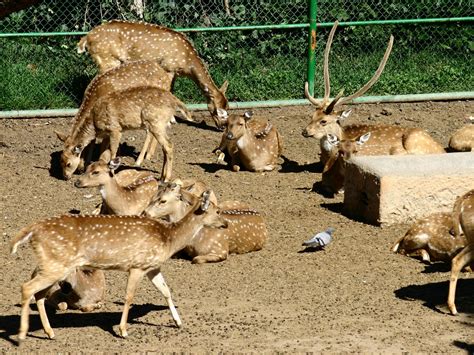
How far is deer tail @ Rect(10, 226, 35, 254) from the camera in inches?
332

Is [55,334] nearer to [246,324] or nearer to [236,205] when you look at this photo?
[246,324]

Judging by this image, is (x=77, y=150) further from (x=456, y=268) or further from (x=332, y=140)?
(x=456, y=268)

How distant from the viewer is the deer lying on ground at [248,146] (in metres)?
13.2

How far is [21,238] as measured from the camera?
8461 millimetres

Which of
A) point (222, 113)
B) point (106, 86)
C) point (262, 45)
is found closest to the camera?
point (106, 86)

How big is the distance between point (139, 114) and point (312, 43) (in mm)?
3297

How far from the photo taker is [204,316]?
903 cm

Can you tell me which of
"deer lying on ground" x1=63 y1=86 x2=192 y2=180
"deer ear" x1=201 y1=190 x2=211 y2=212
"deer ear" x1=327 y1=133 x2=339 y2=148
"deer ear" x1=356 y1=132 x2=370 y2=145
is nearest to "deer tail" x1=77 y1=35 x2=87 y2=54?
"deer lying on ground" x1=63 y1=86 x2=192 y2=180

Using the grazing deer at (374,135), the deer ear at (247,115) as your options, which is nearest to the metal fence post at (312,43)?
the grazing deer at (374,135)

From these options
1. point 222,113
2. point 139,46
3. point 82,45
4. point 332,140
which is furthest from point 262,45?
point 332,140

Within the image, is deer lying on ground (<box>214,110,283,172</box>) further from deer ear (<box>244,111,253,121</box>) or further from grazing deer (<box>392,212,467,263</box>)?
grazing deer (<box>392,212,467,263</box>)

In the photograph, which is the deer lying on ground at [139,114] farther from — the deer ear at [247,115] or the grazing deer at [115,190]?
the grazing deer at [115,190]

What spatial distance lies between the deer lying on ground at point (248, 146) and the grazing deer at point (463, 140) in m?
1.88

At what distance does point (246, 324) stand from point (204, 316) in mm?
365
